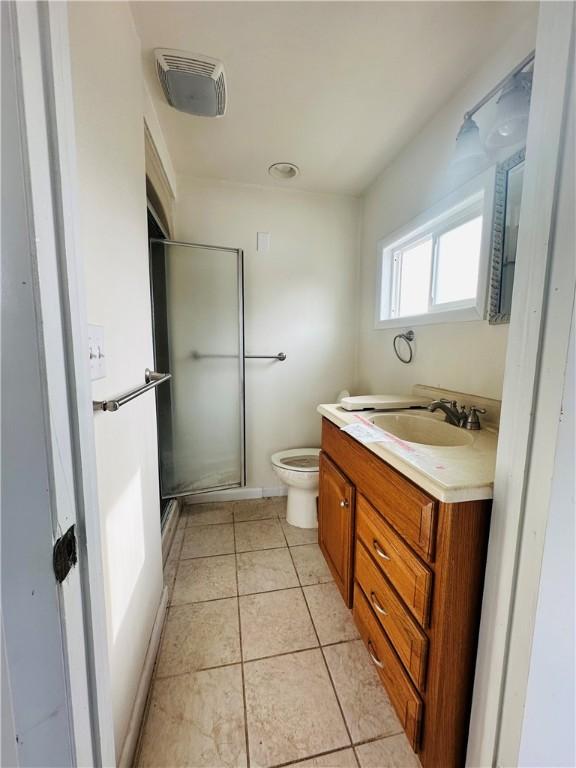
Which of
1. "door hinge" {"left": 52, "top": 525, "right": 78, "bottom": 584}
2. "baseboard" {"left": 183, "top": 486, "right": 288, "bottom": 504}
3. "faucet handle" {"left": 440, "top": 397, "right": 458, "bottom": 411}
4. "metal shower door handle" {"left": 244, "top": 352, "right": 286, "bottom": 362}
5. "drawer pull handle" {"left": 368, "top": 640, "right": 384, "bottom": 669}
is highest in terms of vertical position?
"metal shower door handle" {"left": 244, "top": 352, "right": 286, "bottom": 362}

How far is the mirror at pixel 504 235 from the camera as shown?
107 centimetres

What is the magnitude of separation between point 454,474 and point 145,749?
1.19 m

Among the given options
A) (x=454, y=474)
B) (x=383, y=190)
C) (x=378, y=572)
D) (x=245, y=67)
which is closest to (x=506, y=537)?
(x=454, y=474)

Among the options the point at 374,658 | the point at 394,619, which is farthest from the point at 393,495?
the point at 374,658

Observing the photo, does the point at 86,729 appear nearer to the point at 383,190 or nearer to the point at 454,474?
the point at 454,474

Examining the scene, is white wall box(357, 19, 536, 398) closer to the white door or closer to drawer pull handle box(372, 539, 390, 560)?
drawer pull handle box(372, 539, 390, 560)

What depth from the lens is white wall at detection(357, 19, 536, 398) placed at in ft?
3.82

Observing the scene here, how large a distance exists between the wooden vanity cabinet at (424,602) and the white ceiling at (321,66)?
1475mm

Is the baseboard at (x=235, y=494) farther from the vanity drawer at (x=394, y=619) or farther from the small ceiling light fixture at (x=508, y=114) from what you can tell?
the small ceiling light fixture at (x=508, y=114)

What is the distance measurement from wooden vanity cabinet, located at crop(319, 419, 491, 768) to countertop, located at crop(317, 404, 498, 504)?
4cm

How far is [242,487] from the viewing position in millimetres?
2295

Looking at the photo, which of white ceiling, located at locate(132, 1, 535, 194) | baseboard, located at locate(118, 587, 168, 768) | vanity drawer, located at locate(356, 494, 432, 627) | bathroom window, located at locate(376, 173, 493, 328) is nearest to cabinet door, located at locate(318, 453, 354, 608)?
vanity drawer, located at locate(356, 494, 432, 627)

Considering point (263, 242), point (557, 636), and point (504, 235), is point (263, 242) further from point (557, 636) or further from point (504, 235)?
point (557, 636)

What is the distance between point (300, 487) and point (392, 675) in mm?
1034
